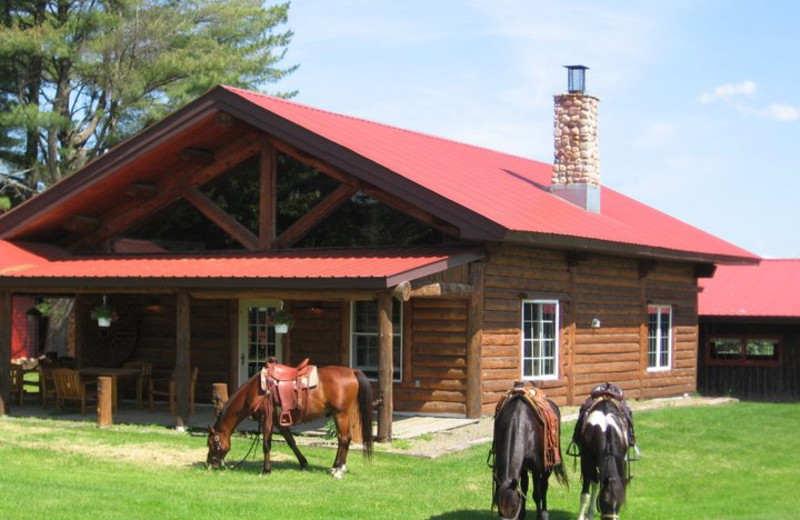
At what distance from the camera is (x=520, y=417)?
400 inches

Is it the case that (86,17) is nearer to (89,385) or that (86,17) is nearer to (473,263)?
(89,385)

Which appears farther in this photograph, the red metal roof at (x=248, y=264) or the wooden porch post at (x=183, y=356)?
the wooden porch post at (x=183, y=356)

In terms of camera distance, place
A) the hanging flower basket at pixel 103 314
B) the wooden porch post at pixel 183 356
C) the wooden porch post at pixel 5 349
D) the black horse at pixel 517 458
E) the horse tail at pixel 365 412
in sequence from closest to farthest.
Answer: the black horse at pixel 517 458 → the horse tail at pixel 365 412 → the wooden porch post at pixel 183 356 → the wooden porch post at pixel 5 349 → the hanging flower basket at pixel 103 314

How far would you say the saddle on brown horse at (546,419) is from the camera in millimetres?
10336

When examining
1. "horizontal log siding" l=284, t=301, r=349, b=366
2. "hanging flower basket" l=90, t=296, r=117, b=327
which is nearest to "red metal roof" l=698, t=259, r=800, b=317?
"horizontal log siding" l=284, t=301, r=349, b=366

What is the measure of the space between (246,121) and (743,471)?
9.38 m

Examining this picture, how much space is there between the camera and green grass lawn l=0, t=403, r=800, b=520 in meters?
11.2

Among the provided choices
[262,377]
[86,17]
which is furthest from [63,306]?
[262,377]

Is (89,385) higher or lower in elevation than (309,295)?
lower

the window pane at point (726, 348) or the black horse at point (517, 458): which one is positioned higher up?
the window pane at point (726, 348)

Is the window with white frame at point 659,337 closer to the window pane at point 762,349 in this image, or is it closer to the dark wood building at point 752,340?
the dark wood building at point 752,340

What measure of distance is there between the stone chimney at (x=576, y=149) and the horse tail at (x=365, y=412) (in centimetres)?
1044

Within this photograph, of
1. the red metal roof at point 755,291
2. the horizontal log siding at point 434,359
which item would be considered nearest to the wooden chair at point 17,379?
the horizontal log siding at point 434,359

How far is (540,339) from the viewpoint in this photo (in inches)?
786
